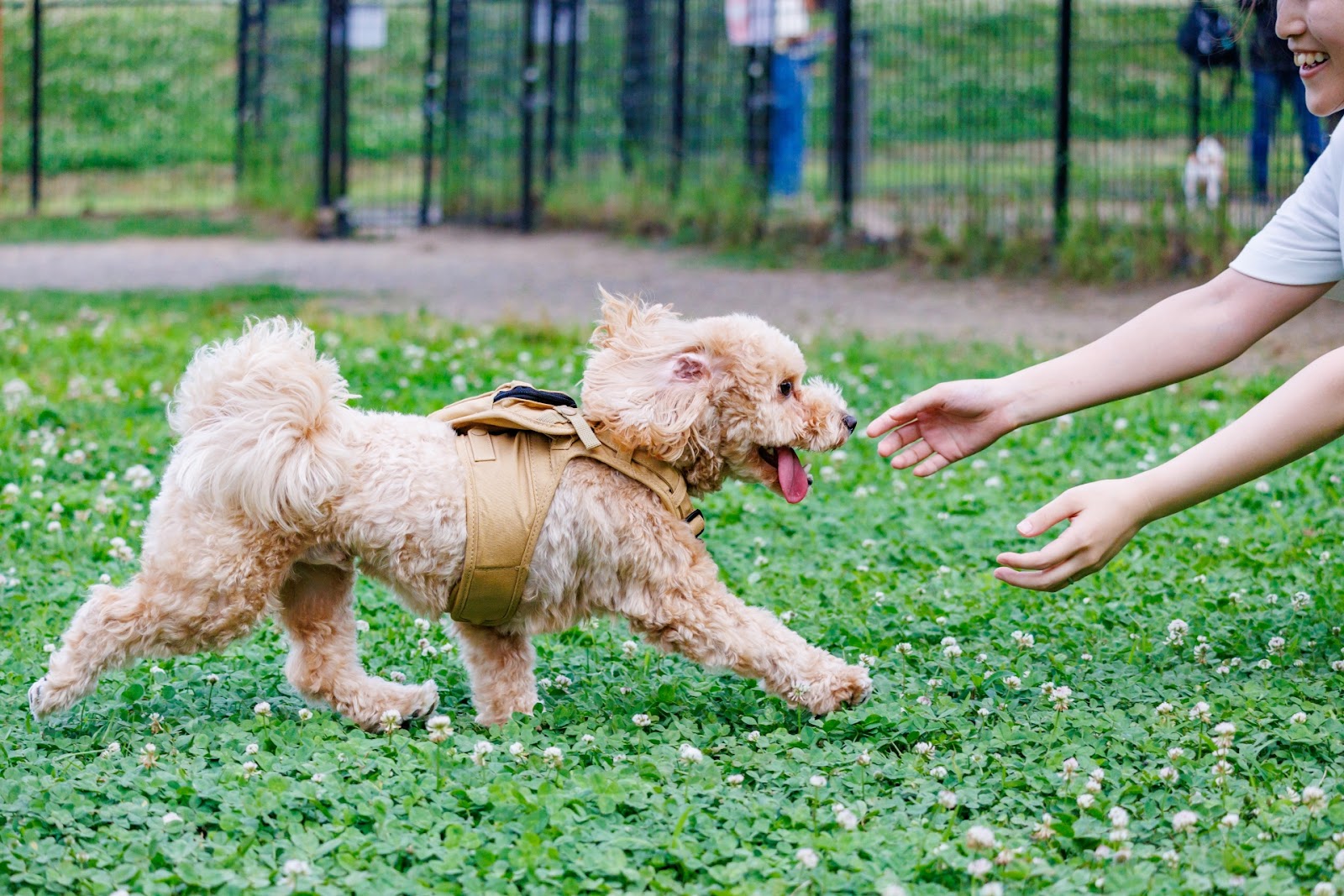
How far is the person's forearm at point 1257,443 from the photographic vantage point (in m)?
3.21

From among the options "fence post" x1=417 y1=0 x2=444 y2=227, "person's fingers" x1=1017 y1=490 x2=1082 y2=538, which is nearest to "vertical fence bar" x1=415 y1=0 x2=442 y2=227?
"fence post" x1=417 y1=0 x2=444 y2=227

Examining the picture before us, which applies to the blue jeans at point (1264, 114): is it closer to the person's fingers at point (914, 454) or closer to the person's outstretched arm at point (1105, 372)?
the person's outstretched arm at point (1105, 372)

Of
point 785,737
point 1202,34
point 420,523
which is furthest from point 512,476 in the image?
point 1202,34

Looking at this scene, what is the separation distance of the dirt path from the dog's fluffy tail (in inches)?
217

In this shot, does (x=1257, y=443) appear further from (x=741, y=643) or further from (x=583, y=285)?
(x=583, y=285)

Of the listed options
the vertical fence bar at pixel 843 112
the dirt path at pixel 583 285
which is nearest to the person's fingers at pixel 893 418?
the dirt path at pixel 583 285

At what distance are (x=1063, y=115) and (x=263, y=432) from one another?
30.6ft

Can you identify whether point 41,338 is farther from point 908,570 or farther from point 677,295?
point 908,570

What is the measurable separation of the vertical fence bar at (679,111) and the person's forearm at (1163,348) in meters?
11.2

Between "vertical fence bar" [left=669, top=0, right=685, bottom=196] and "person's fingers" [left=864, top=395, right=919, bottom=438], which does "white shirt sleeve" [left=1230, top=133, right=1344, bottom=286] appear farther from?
"vertical fence bar" [left=669, top=0, right=685, bottom=196]

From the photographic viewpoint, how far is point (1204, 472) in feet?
10.6

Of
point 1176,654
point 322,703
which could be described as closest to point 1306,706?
point 1176,654

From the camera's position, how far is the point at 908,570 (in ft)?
16.4

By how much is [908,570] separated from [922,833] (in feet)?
6.99
